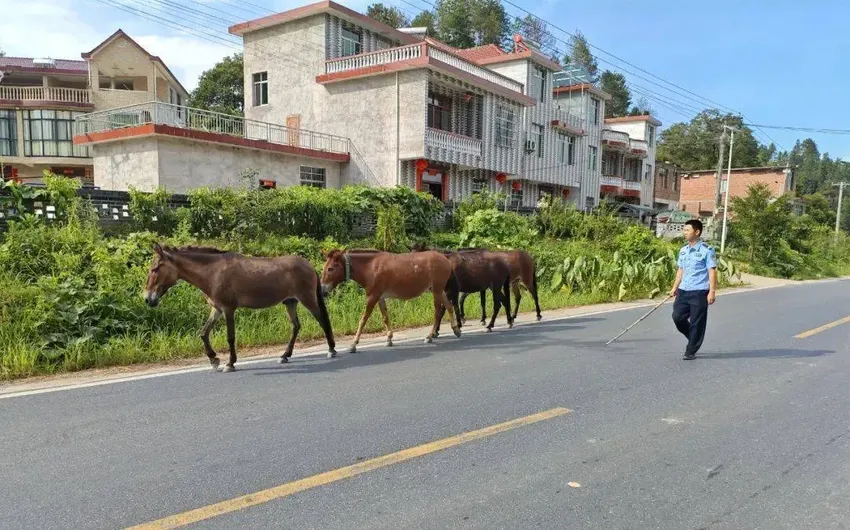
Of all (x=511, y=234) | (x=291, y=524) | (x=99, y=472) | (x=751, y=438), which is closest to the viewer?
(x=291, y=524)

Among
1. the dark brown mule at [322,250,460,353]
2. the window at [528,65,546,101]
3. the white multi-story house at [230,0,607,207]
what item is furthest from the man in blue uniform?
the window at [528,65,546,101]

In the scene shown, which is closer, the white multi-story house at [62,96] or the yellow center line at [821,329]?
the yellow center line at [821,329]

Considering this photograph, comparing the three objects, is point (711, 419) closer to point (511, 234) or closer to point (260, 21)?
point (511, 234)

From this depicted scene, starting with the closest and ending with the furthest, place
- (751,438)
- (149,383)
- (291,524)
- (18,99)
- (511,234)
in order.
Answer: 1. (291,524)
2. (751,438)
3. (149,383)
4. (511,234)
5. (18,99)

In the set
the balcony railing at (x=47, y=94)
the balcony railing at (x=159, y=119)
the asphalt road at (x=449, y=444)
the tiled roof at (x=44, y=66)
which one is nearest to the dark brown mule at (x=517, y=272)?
the asphalt road at (x=449, y=444)

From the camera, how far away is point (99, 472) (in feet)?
13.1

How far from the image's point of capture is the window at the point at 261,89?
27.3 meters

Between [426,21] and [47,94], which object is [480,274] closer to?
[47,94]

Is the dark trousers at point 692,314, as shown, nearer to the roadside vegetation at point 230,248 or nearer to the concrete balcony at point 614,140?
the roadside vegetation at point 230,248

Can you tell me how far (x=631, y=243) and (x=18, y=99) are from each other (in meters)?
33.6

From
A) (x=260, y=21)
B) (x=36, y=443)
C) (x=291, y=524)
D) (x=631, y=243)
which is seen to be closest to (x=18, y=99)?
(x=260, y=21)

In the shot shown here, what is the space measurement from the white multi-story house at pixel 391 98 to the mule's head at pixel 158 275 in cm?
1736

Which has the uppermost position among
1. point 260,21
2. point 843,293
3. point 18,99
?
point 260,21

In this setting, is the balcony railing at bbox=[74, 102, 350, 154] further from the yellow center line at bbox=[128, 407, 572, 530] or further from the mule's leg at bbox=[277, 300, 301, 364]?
the yellow center line at bbox=[128, 407, 572, 530]
